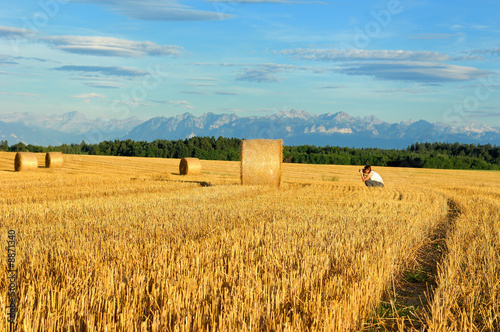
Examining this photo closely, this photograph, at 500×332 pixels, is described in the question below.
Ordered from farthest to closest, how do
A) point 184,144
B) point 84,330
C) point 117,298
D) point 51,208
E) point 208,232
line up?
point 184,144 → point 51,208 → point 208,232 → point 117,298 → point 84,330

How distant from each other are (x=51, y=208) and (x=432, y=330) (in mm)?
9418

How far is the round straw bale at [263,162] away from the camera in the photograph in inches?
749

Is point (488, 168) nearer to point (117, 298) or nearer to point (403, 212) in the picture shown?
point (403, 212)

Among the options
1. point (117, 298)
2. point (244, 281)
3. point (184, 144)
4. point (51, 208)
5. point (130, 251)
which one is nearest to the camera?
point (117, 298)

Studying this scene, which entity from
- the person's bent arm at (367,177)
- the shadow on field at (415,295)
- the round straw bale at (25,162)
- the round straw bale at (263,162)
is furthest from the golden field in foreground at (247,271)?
the round straw bale at (25,162)

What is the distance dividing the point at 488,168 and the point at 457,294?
71114 millimetres

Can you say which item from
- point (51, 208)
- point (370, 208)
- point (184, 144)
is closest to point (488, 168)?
point (184, 144)

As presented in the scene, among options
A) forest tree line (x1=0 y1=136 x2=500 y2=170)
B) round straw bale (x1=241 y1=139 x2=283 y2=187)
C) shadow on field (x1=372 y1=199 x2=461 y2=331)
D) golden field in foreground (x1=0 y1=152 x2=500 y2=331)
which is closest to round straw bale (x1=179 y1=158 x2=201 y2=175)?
round straw bale (x1=241 y1=139 x2=283 y2=187)

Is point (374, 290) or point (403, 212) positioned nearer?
point (374, 290)

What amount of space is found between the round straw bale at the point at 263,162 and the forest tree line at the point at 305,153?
46615mm

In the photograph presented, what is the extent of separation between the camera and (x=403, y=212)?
1101cm

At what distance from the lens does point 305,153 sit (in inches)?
2835

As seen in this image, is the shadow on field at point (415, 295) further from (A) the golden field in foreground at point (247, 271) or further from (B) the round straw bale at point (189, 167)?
(B) the round straw bale at point (189, 167)

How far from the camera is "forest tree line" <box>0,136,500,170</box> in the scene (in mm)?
65250
